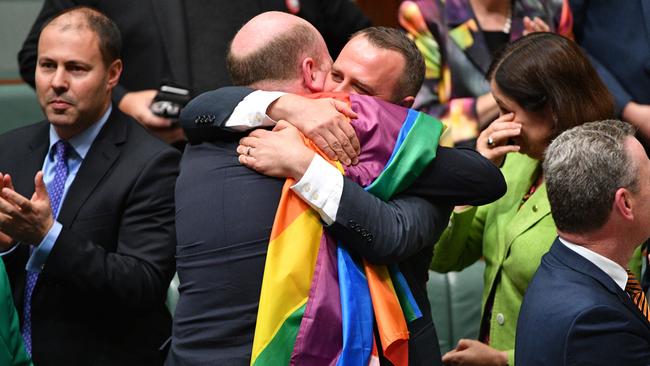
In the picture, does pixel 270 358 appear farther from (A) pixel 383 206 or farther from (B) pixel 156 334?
(B) pixel 156 334

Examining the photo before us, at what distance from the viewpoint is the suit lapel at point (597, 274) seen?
7.00ft

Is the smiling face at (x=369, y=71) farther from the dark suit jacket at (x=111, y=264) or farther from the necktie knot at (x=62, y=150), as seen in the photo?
the necktie knot at (x=62, y=150)

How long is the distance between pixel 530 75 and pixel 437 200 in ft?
1.84

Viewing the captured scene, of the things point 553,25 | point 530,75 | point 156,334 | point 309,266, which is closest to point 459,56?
point 553,25

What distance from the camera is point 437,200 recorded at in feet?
7.37

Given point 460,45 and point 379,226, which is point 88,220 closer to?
point 379,226

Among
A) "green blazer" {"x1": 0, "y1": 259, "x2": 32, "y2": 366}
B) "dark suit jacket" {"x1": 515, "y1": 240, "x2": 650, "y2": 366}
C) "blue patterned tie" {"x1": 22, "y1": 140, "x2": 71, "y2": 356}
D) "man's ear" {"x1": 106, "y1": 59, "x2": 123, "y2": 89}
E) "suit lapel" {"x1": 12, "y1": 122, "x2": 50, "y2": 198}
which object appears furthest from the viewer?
"man's ear" {"x1": 106, "y1": 59, "x2": 123, "y2": 89}

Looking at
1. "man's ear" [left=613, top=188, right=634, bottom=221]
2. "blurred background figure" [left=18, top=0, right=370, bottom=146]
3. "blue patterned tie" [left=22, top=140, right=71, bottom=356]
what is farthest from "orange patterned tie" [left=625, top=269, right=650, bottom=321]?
"blurred background figure" [left=18, top=0, right=370, bottom=146]

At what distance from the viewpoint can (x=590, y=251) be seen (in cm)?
217

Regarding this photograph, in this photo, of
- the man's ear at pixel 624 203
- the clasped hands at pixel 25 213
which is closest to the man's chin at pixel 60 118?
the clasped hands at pixel 25 213

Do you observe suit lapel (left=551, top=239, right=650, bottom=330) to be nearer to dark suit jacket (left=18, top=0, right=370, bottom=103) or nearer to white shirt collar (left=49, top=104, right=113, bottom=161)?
white shirt collar (left=49, top=104, right=113, bottom=161)

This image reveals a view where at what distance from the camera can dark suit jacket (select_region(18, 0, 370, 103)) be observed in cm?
334

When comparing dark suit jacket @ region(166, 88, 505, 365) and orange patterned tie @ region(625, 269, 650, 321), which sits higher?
dark suit jacket @ region(166, 88, 505, 365)

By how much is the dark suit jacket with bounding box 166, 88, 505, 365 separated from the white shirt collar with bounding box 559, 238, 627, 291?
0.66ft
